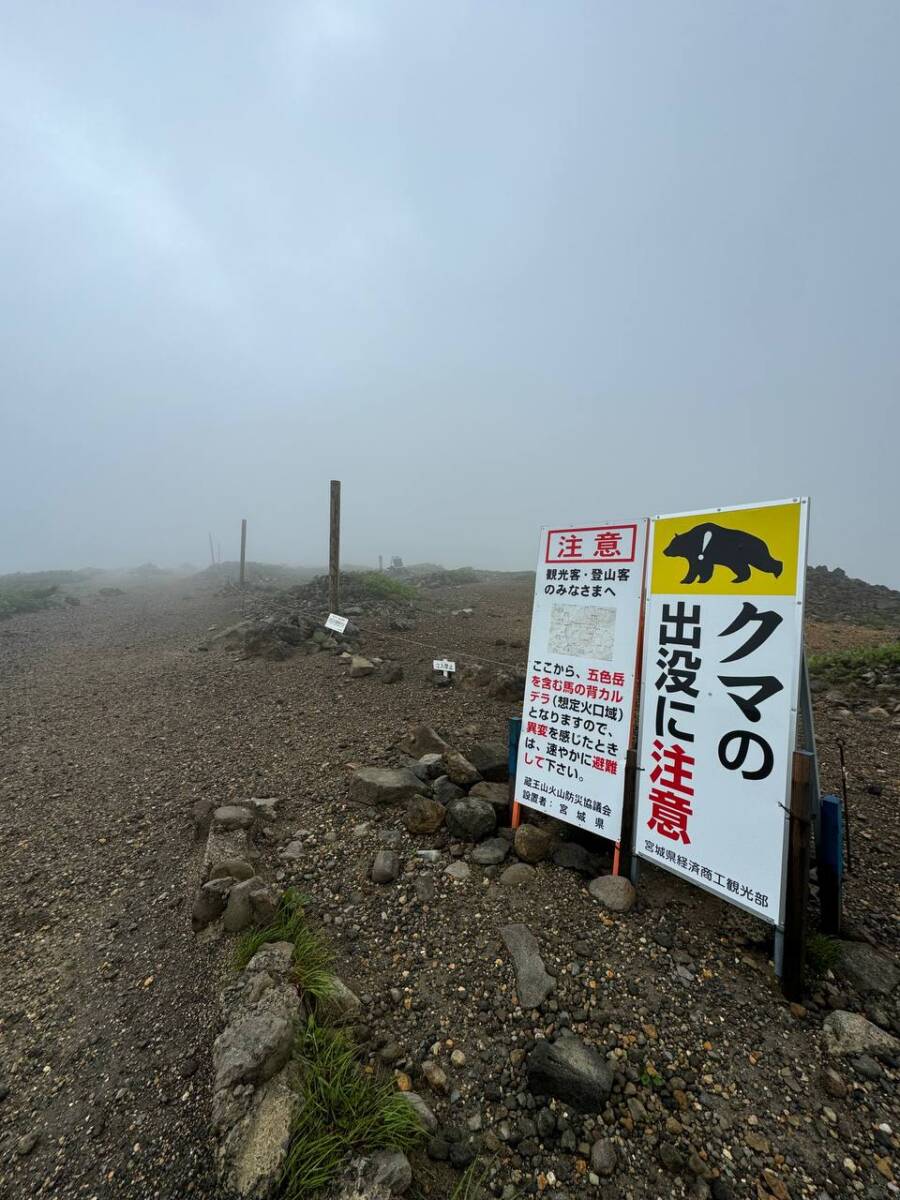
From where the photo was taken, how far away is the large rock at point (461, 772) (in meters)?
4.54

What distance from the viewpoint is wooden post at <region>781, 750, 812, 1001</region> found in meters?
2.53

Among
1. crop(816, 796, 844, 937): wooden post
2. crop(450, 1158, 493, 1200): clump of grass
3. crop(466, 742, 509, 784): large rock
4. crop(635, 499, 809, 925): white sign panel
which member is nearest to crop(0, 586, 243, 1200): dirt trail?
crop(450, 1158, 493, 1200): clump of grass

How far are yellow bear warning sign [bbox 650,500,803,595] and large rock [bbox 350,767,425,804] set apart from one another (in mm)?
2895

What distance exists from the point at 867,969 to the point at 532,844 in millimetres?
1976

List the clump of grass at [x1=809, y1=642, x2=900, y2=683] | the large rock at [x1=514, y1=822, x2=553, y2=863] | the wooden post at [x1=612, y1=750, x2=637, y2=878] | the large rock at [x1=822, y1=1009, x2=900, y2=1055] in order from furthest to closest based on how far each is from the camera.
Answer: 1. the clump of grass at [x1=809, y1=642, x2=900, y2=683]
2. the large rock at [x1=514, y1=822, x2=553, y2=863]
3. the wooden post at [x1=612, y1=750, x2=637, y2=878]
4. the large rock at [x1=822, y1=1009, x2=900, y2=1055]

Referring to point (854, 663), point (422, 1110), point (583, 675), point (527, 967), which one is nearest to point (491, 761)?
point (583, 675)

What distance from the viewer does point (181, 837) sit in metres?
4.44

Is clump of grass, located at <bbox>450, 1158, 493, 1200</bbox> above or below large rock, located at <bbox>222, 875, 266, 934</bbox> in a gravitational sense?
below

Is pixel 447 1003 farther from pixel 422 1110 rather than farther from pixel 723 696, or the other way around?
pixel 723 696

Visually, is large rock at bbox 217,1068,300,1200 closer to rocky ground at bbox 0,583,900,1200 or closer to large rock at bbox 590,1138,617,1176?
rocky ground at bbox 0,583,900,1200

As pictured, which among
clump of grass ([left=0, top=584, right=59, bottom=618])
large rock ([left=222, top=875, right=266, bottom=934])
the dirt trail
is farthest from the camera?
clump of grass ([left=0, top=584, right=59, bottom=618])

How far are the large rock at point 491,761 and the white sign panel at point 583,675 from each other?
0.70 meters

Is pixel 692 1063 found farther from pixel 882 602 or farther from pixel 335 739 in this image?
pixel 882 602

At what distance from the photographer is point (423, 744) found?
5516 mm
